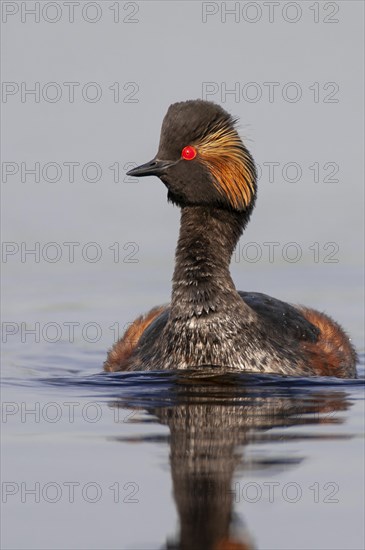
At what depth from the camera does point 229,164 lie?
13336mm

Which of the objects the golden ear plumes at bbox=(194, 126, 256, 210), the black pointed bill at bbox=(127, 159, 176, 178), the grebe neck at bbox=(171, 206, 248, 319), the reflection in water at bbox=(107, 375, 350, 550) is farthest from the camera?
the grebe neck at bbox=(171, 206, 248, 319)

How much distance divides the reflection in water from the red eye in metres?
1.91

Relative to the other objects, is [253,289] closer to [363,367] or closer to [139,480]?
[363,367]

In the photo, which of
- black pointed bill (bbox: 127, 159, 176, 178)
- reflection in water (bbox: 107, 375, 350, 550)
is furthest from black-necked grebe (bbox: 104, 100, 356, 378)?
reflection in water (bbox: 107, 375, 350, 550)

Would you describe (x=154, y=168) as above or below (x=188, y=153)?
below

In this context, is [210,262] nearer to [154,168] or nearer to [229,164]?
[229,164]

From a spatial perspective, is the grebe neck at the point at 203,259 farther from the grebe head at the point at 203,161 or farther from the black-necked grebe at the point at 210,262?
the grebe head at the point at 203,161

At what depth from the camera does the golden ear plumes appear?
13.3m

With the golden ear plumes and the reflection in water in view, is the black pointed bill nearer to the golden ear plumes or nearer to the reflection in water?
the golden ear plumes

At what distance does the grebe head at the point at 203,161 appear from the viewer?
43.1ft

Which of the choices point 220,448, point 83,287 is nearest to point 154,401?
point 220,448

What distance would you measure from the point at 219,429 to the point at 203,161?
123 inches

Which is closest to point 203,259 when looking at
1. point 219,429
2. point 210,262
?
point 210,262

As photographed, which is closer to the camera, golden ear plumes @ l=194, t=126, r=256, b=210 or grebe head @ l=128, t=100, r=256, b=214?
grebe head @ l=128, t=100, r=256, b=214
